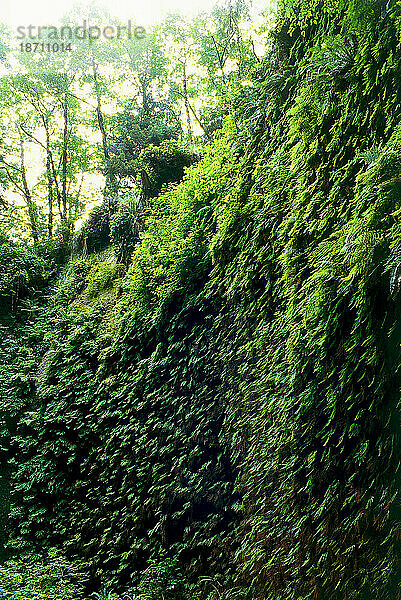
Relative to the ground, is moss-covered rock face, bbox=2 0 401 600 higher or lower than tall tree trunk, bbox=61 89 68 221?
lower

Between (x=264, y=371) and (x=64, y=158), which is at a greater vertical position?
(x=64, y=158)

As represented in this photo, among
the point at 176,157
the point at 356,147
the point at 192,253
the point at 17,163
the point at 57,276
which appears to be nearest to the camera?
the point at 356,147

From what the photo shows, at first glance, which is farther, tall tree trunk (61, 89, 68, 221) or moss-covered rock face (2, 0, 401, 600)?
tall tree trunk (61, 89, 68, 221)

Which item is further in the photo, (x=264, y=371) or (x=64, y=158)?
(x=64, y=158)

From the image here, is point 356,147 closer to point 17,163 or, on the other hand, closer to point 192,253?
point 192,253

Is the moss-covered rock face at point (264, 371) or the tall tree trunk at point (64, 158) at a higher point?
the tall tree trunk at point (64, 158)

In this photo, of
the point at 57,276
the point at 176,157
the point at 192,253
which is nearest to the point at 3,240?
the point at 57,276

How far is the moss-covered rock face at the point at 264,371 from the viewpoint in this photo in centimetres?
269

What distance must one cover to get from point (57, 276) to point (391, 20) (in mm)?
10213

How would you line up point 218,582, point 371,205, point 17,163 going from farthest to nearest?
point 17,163 → point 218,582 → point 371,205

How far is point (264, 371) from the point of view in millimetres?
3877

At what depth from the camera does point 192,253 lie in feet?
17.9

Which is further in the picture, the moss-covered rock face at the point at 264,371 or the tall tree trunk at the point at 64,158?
the tall tree trunk at the point at 64,158

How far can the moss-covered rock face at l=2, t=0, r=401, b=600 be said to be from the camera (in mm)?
2686
